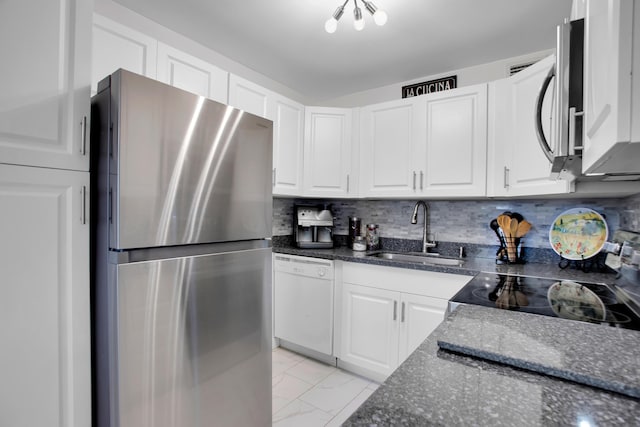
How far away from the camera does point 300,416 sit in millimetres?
1889

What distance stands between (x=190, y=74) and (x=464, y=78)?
6.57 ft

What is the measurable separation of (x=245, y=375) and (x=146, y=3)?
2.09 m

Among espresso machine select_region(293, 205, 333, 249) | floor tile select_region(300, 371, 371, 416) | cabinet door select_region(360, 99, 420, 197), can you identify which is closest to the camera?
floor tile select_region(300, 371, 371, 416)

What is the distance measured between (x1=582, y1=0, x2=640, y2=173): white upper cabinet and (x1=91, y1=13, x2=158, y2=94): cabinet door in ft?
5.19

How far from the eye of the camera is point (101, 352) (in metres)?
1.10

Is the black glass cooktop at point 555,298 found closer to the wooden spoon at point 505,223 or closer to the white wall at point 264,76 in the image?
the wooden spoon at point 505,223

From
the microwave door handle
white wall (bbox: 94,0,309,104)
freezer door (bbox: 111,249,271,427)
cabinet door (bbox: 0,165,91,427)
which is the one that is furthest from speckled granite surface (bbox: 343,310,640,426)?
white wall (bbox: 94,0,309,104)

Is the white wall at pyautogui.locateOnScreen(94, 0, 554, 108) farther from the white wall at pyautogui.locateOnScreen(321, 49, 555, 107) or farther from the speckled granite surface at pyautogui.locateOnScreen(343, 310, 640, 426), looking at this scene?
the speckled granite surface at pyautogui.locateOnScreen(343, 310, 640, 426)

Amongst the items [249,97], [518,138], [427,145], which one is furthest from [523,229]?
[249,97]

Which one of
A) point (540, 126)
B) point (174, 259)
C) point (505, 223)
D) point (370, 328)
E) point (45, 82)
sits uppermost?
point (45, 82)

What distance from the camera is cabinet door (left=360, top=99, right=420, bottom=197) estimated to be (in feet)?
7.77

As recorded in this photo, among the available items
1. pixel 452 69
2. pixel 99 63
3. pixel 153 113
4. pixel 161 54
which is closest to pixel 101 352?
pixel 153 113

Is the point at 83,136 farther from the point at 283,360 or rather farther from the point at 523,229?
the point at 523,229

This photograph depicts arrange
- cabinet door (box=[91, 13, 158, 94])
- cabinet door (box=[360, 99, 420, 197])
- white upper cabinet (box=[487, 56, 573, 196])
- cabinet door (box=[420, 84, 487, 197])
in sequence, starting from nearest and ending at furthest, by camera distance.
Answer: cabinet door (box=[91, 13, 158, 94]) < white upper cabinet (box=[487, 56, 573, 196]) < cabinet door (box=[420, 84, 487, 197]) < cabinet door (box=[360, 99, 420, 197])
